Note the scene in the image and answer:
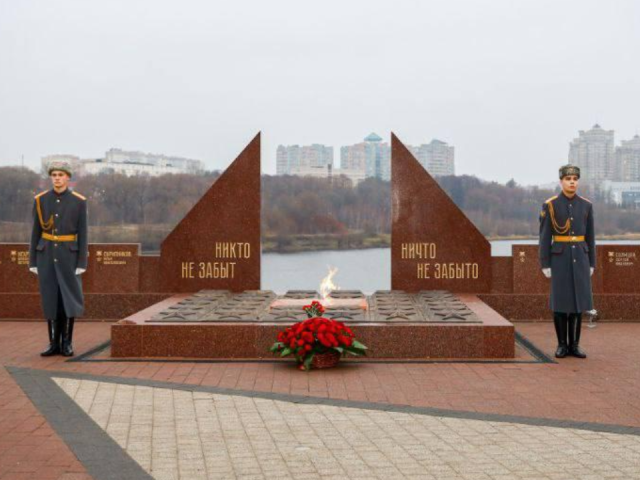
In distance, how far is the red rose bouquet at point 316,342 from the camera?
245 inches

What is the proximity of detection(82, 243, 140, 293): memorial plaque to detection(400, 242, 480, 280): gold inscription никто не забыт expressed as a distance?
10.2ft

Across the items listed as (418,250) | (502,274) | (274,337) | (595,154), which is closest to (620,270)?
(502,274)

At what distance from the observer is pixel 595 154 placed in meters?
23.0

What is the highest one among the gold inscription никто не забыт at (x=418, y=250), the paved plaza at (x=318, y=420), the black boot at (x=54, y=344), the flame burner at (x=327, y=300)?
the gold inscription никто не забыт at (x=418, y=250)

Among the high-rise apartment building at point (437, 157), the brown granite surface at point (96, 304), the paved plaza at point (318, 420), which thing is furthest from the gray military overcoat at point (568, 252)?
the high-rise apartment building at point (437, 157)

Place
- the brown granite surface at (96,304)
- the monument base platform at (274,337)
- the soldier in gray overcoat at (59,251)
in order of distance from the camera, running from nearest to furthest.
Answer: the monument base platform at (274,337), the soldier in gray overcoat at (59,251), the brown granite surface at (96,304)

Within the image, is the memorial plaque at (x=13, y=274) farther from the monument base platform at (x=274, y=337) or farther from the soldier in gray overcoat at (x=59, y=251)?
the monument base platform at (x=274, y=337)

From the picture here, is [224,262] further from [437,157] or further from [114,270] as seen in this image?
[437,157]

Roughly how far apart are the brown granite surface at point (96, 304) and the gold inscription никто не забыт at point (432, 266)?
2853mm

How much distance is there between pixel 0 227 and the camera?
18875mm

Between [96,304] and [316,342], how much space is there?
4.11 metres

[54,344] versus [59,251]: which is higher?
Answer: [59,251]

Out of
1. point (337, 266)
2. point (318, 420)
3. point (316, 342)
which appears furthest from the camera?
point (337, 266)

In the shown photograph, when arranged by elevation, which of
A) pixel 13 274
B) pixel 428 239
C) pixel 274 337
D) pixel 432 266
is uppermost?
pixel 428 239
